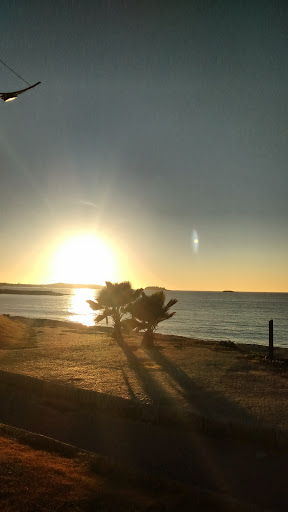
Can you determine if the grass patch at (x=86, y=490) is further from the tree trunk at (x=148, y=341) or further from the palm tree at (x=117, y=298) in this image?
the palm tree at (x=117, y=298)

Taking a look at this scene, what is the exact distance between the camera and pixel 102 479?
6.64 m

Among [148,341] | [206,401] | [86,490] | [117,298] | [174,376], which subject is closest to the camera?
[86,490]

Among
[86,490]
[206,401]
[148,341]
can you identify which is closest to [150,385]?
[206,401]

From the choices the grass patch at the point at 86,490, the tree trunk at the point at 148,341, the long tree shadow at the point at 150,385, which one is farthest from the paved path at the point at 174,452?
the tree trunk at the point at 148,341

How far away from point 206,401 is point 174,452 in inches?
150

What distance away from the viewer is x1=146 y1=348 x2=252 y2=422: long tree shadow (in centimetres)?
1079

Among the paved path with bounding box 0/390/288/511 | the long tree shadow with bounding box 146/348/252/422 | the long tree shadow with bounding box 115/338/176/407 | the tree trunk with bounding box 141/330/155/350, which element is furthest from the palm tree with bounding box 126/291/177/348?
the paved path with bounding box 0/390/288/511

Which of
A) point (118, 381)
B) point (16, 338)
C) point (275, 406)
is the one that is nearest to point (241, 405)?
point (275, 406)

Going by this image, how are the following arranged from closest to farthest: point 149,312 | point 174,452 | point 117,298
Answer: point 174,452, point 149,312, point 117,298

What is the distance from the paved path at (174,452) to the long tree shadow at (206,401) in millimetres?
1442

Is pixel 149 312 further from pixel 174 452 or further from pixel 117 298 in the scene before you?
pixel 174 452

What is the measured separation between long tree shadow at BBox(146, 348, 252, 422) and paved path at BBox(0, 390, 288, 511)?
144 centimetres

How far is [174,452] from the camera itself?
28.7 ft

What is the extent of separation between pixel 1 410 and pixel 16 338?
1604cm
